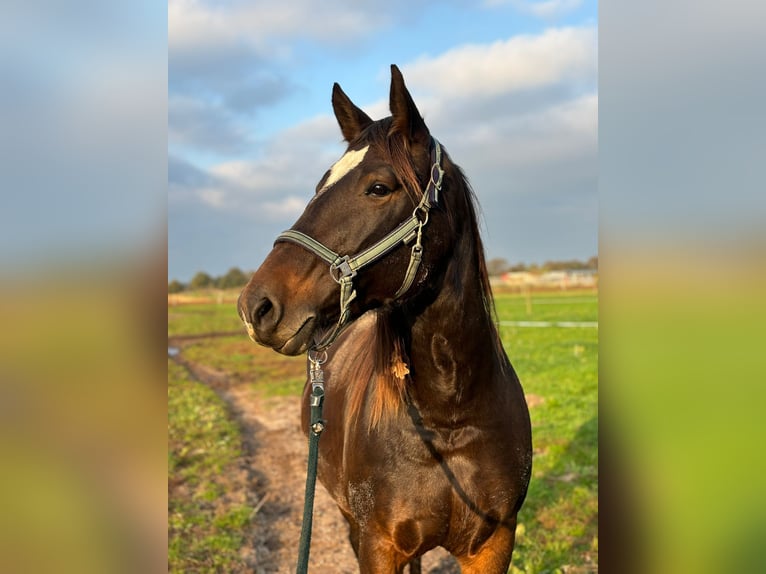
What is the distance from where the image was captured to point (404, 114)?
249 centimetres

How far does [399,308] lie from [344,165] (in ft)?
2.44

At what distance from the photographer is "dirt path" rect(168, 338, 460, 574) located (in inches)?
212

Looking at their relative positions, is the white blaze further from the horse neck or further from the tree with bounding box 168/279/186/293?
the tree with bounding box 168/279/186/293

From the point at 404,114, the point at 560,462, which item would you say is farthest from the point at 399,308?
the point at 560,462

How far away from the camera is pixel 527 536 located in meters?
5.45

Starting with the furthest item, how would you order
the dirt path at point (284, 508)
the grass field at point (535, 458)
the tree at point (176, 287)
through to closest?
1. the tree at point (176, 287)
2. the dirt path at point (284, 508)
3. the grass field at point (535, 458)

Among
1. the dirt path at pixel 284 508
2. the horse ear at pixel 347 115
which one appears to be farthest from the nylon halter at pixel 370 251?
the dirt path at pixel 284 508

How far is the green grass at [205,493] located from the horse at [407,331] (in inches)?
115

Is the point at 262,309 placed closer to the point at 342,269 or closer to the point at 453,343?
the point at 342,269

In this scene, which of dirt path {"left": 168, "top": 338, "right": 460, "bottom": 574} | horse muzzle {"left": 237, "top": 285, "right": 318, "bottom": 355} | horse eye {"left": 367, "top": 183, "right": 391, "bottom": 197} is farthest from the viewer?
dirt path {"left": 168, "top": 338, "right": 460, "bottom": 574}

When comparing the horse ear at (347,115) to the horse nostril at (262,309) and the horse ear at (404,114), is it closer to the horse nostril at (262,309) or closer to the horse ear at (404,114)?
the horse ear at (404,114)

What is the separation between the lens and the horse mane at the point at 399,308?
247cm

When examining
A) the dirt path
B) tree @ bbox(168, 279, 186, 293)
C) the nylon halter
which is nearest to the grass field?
the dirt path
